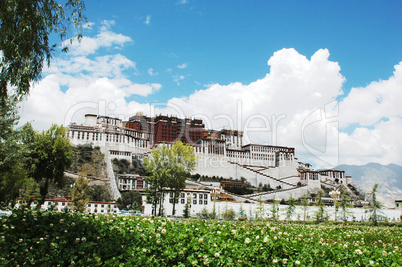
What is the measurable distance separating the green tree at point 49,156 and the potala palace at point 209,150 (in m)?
39.5

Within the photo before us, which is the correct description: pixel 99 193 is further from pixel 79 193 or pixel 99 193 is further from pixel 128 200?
pixel 79 193

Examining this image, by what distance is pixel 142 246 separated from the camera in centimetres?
507

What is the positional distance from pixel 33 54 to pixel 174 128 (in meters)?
93.4

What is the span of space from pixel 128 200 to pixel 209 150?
4265 cm

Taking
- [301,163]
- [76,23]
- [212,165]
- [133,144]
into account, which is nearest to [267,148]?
[301,163]

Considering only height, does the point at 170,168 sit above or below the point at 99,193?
above

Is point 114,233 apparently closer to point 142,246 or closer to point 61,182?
point 142,246

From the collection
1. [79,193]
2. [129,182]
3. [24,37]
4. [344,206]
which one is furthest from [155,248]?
[129,182]

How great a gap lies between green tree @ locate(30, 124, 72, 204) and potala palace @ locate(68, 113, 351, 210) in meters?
39.5

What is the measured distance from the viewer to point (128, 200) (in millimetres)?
58406

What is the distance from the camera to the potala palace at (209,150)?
8394 centimetres

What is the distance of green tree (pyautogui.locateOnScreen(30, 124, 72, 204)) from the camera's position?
2855 cm

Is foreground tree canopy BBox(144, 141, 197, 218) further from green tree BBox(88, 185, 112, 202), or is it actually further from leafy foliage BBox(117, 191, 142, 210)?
green tree BBox(88, 185, 112, 202)

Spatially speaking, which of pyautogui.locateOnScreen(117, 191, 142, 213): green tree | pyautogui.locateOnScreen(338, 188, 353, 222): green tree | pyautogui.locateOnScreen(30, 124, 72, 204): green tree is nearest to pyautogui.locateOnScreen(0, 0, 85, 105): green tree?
pyautogui.locateOnScreen(30, 124, 72, 204): green tree
